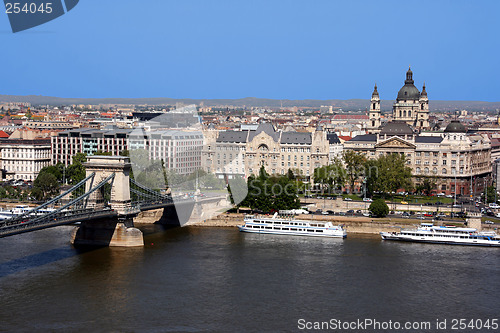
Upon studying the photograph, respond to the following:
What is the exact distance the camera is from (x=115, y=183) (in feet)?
113

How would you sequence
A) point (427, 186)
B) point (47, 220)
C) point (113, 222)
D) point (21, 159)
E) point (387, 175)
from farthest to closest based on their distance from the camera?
point (21, 159) → point (427, 186) → point (387, 175) → point (113, 222) → point (47, 220)

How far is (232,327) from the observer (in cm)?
2242

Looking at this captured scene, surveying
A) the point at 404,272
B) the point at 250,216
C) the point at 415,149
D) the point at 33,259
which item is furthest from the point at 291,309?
the point at 415,149

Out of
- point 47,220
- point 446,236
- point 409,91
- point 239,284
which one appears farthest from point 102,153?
point 409,91

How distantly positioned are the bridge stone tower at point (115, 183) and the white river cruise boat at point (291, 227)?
7.10 metres

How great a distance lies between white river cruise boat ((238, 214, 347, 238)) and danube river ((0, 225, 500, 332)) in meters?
1.30

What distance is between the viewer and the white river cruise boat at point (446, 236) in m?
36.0

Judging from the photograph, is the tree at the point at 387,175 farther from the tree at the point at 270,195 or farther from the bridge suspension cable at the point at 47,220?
the bridge suspension cable at the point at 47,220

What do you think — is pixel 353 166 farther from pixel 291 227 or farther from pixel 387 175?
pixel 291 227

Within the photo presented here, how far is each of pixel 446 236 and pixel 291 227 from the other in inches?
287

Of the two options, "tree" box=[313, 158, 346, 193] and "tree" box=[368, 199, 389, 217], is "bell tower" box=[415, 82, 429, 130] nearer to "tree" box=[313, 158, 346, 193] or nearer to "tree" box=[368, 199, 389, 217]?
"tree" box=[313, 158, 346, 193]

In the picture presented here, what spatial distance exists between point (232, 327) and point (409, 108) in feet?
185

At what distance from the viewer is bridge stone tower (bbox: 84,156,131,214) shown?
113 ft

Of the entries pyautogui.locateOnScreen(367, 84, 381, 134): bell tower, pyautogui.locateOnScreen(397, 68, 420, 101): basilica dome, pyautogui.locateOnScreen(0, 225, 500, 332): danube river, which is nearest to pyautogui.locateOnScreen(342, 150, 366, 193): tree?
pyautogui.locateOnScreen(0, 225, 500, 332): danube river
